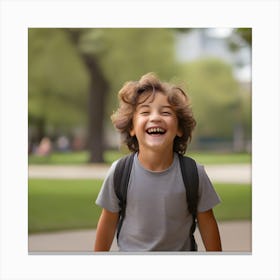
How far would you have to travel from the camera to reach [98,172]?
16.9 feet

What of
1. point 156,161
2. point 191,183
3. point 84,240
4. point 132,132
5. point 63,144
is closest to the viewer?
point 191,183

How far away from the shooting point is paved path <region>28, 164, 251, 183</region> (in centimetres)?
513

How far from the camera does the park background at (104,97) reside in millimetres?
5125

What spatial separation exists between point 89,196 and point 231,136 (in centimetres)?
137

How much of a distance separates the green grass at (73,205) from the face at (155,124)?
0.75 m

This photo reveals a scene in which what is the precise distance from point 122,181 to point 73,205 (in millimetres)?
774

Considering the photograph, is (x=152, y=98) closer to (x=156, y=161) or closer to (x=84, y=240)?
(x=156, y=161)

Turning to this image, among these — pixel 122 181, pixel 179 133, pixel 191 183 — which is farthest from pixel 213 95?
pixel 122 181

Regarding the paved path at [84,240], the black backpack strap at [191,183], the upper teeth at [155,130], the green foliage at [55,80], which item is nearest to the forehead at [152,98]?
the upper teeth at [155,130]
